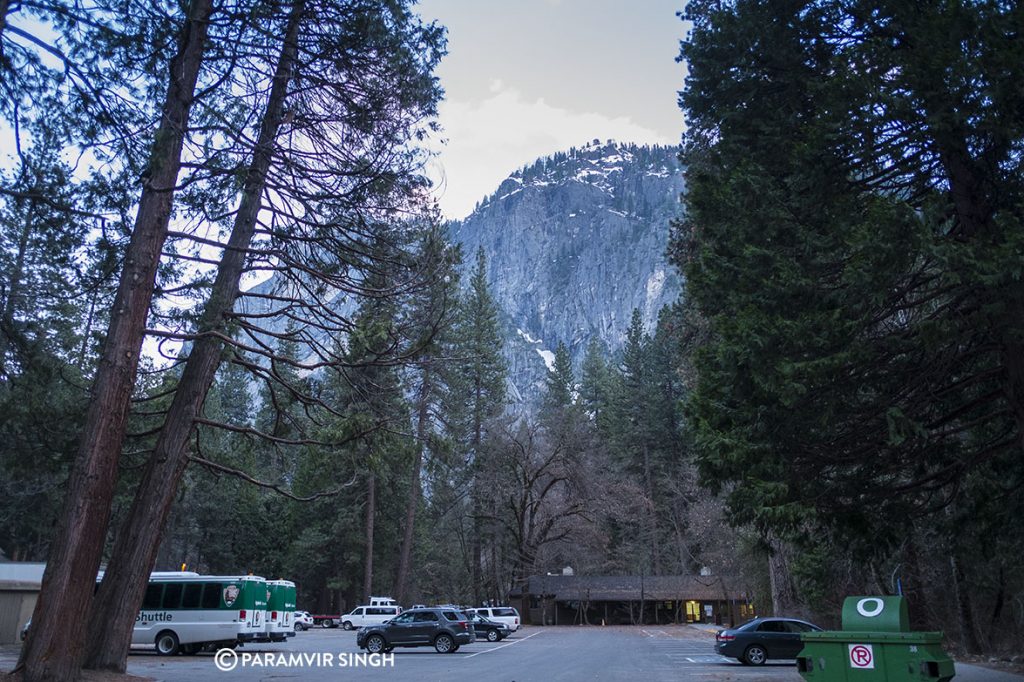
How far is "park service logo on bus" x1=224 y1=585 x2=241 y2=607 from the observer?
2194 cm

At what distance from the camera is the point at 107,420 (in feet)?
33.4

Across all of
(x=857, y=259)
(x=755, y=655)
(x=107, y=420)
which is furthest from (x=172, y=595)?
(x=857, y=259)

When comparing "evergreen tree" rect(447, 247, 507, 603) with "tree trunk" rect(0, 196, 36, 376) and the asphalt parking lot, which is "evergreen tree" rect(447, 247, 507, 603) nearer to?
the asphalt parking lot

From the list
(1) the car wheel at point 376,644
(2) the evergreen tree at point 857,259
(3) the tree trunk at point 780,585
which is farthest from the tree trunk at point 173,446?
(3) the tree trunk at point 780,585

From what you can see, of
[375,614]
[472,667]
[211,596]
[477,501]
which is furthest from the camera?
[477,501]

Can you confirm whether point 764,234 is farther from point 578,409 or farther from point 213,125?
point 578,409

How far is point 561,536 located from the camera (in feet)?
171

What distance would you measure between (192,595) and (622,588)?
128 ft

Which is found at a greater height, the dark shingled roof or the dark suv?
the dark shingled roof

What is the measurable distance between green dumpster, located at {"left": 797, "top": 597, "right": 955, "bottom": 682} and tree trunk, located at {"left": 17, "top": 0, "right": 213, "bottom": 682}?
926 centimetres

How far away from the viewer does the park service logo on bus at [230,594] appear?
21.9 m

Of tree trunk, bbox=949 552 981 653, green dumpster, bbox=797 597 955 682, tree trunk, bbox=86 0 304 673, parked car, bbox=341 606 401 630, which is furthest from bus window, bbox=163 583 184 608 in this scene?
tree trunk, bbox=949 552 981 653

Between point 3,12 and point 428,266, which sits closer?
point 3,12
